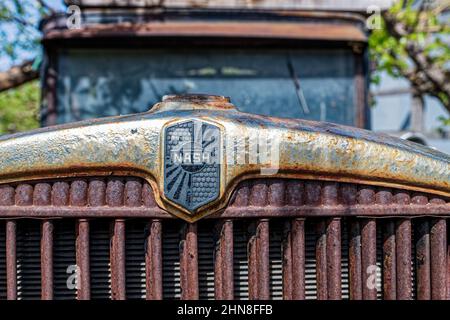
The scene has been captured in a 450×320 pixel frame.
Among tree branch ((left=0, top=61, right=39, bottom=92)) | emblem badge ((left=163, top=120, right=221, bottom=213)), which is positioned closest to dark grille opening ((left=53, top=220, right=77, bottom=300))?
emblem badge ((left=163, top=120, right=221, bottom=213))

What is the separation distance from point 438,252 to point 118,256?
3.16 feet

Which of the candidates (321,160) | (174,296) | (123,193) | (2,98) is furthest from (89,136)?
(2,98)

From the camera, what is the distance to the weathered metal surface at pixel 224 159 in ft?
6.70

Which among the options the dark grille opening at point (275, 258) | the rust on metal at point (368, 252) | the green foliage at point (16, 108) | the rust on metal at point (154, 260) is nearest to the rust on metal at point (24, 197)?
the rust on metal at point (154, 260)

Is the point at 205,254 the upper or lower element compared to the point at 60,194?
lower

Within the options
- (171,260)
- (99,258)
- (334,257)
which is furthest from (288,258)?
(99,258)

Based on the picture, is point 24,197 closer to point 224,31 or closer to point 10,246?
point 10,246

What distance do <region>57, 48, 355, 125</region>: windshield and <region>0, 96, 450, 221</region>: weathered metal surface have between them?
4.38ft

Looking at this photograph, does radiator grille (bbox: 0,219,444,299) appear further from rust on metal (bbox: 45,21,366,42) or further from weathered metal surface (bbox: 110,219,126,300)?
rust on metal (bbox: 45,21,366,42)

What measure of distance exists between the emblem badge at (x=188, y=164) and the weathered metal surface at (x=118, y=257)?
17 centimetres

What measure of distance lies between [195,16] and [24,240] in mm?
1799

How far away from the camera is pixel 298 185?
2.10m

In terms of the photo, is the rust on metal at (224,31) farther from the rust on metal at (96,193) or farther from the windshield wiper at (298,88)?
the rust on metal at (96,193)

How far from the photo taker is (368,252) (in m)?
2.12
